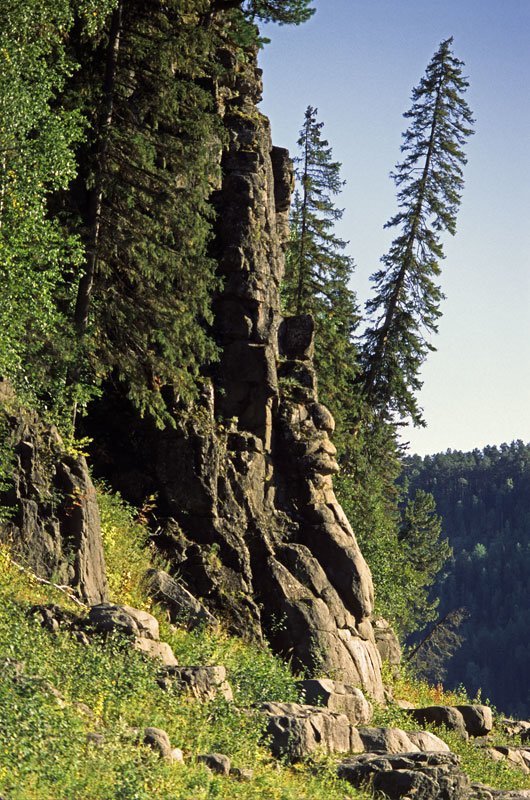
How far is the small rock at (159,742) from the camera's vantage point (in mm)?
11281

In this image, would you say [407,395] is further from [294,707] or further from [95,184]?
[294,707]

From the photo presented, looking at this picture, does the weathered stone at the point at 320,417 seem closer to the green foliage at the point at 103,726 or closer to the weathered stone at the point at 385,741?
the weathered stone at the point at 385,741

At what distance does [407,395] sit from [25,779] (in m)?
30.9

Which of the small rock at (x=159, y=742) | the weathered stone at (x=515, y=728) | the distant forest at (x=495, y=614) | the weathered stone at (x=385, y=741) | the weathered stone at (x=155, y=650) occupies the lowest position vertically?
the distant forest at (x=495, y=614)

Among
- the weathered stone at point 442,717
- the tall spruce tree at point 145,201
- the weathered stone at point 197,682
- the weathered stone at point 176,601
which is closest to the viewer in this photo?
the weathered stone at point 197,682

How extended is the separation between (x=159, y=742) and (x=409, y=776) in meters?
4.49

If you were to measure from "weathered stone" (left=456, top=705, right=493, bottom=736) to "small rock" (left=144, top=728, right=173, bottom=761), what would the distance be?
1292 cm

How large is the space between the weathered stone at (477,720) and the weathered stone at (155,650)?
33.8 ft

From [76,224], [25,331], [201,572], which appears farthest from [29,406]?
[201,572]

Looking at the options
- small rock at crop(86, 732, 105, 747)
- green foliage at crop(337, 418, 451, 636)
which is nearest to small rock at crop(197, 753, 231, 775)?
small rock at crop(86, 732, 105, 747)

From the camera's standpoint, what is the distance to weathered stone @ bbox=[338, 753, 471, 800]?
551 inches

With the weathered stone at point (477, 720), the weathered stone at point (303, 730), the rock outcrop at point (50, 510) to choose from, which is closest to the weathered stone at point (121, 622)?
the rock outcrop at point (50, 510)

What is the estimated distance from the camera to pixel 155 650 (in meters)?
14.7

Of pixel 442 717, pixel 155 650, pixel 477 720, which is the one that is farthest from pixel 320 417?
pixel 155 650
